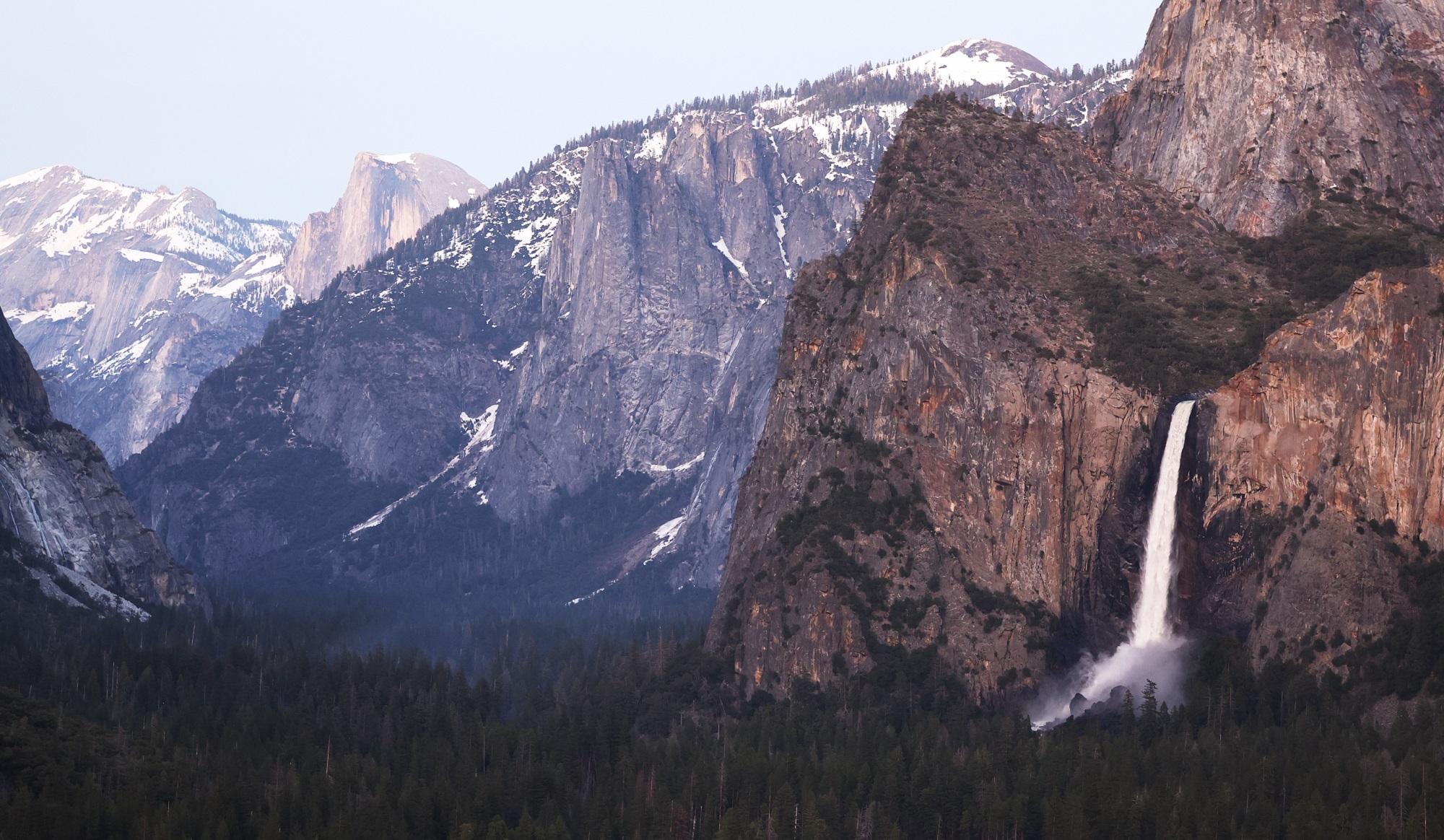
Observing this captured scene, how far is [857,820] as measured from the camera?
17825 cm

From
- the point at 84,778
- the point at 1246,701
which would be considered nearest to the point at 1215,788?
the point at 1246,701

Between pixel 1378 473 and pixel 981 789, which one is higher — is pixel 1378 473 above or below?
above

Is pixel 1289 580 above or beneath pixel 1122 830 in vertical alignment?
above

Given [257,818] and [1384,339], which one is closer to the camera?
[257,818]

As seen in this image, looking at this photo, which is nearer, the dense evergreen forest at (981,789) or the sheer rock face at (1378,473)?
the dense evergreen forest at (981,789)

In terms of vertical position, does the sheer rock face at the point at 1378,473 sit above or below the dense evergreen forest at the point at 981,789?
above

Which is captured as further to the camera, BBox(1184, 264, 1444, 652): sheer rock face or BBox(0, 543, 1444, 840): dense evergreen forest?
BBox(1184, 264, 1444, 652): sheer rock face

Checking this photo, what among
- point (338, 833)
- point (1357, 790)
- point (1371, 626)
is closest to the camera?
point (1357, 790)

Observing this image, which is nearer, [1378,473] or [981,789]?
[981,789]

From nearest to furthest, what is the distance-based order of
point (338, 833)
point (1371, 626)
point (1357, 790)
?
point (1357, 790) < point (338, 833) < point (1371, 626)

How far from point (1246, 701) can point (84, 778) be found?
118700mm

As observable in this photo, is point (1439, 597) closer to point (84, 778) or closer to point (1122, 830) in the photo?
point (1122, 830)

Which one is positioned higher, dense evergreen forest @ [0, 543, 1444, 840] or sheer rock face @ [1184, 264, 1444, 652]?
sheer rock face @ [1184, 264, 1444, 652]

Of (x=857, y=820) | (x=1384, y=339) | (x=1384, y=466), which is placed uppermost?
(x=1384, y=339)
